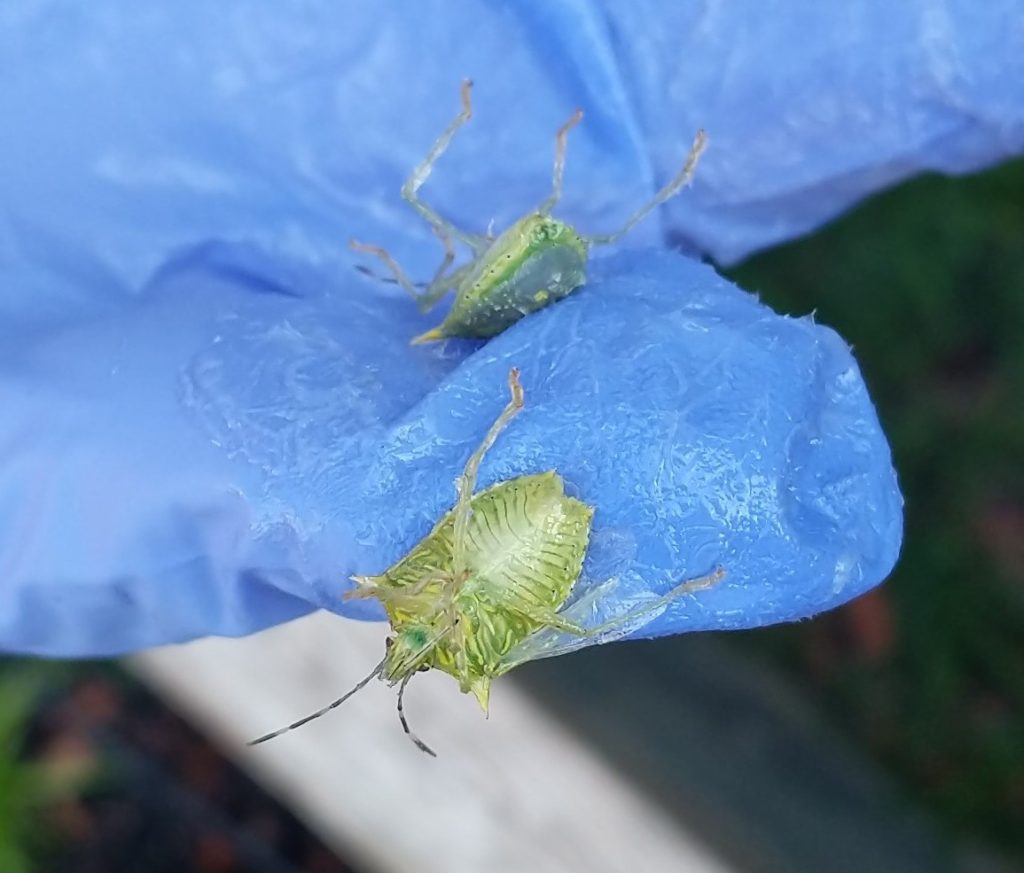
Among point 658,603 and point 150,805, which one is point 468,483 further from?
point 150,805

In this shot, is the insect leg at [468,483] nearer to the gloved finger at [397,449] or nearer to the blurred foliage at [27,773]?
the gloved finger at [397,449]

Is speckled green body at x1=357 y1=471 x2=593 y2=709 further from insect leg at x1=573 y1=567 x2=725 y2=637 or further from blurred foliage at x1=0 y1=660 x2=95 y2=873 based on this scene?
blurred foliage at x1=0 y1=660 x2=95 y2=873

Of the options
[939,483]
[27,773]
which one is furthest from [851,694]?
[27,773]

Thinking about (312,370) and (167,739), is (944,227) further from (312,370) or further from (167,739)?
(167,739)

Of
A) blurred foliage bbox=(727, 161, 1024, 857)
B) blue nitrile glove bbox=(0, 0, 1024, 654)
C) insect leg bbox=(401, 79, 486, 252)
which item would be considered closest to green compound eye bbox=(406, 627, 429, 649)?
blue nitrile glove bbox=(0, 0, 1024, 654)

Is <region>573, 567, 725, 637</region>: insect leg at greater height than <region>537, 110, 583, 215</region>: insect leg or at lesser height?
lesser

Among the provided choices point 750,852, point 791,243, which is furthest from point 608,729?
point 791,243

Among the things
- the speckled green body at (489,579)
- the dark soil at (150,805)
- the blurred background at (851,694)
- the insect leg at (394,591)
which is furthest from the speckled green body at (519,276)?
the dark soil at (150,805)
